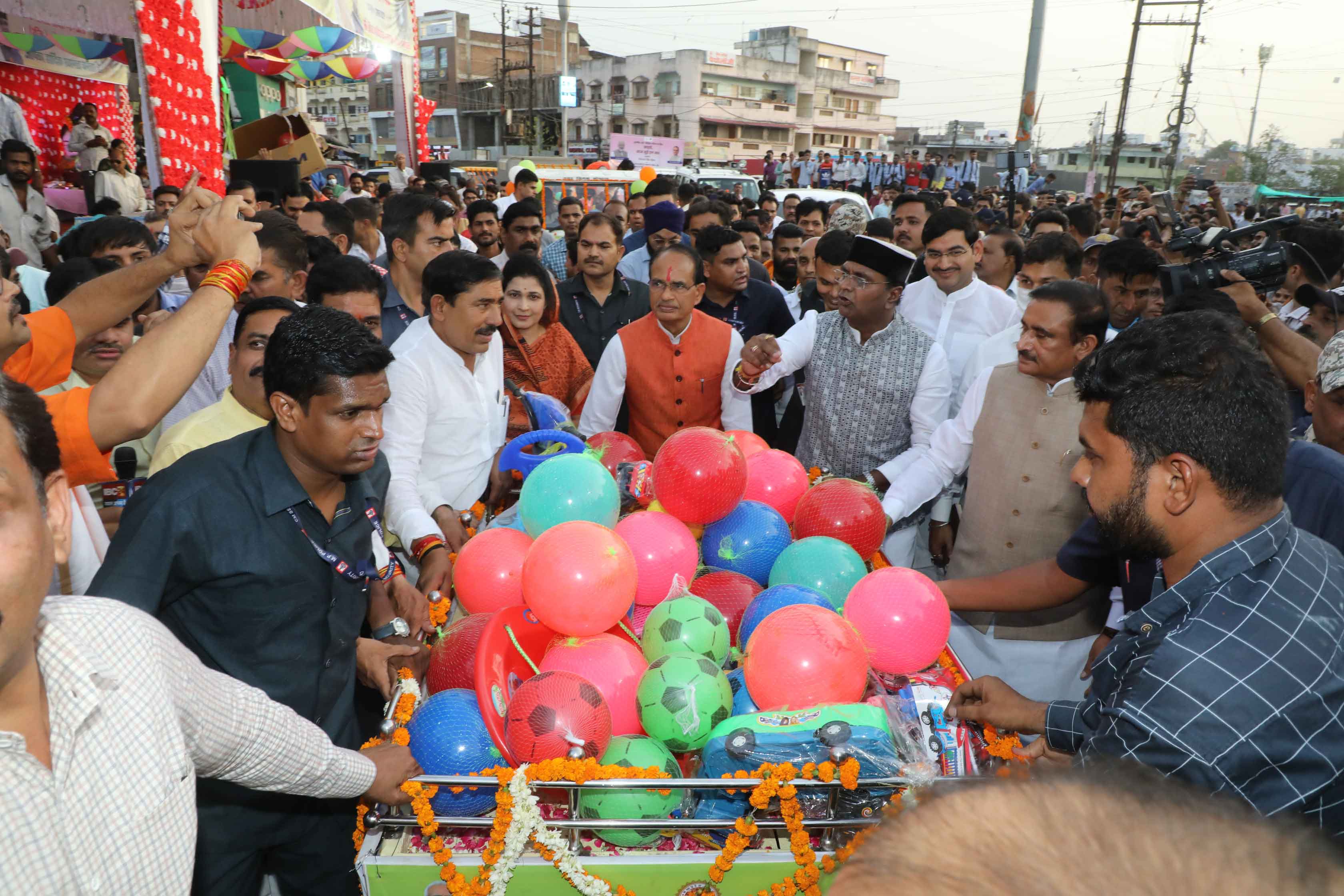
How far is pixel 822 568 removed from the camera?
8.63 ft

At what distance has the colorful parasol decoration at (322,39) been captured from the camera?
47.5 feet

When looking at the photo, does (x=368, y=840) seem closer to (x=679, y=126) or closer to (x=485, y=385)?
(x=485, y=385)

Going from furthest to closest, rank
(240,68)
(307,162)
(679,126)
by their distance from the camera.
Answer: (679,126)
(240,68)
(307,162)

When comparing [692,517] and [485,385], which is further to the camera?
[485,385]

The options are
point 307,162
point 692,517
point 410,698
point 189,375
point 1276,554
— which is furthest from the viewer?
point 307,162

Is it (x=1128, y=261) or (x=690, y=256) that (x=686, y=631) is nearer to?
(x=690, y=256)

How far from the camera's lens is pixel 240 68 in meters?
19.4

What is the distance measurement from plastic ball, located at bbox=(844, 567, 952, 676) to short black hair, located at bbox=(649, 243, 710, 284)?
7.18 ft

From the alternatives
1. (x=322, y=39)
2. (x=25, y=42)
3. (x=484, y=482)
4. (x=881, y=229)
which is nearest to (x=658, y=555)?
(x=484, y=482)

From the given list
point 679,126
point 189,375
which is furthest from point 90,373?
point 679,126

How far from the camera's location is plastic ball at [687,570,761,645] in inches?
102

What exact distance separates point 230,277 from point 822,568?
1.93 m

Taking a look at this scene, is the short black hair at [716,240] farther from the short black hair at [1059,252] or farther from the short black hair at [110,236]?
the short black hair at [110,236]

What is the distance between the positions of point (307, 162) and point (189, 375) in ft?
30.1
